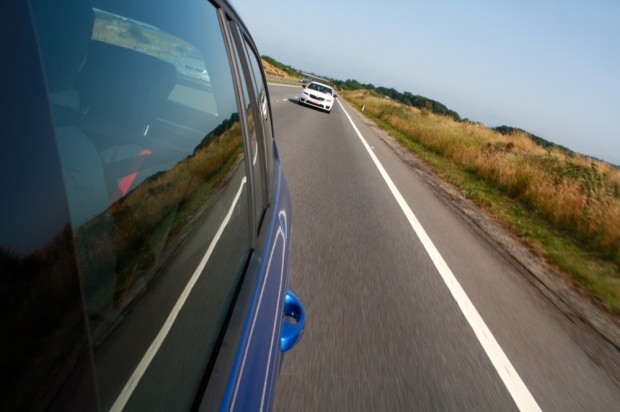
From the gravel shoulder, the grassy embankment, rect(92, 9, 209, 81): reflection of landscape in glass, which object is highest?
rect(92, 9, 209, 81): reflection of landscape in glass

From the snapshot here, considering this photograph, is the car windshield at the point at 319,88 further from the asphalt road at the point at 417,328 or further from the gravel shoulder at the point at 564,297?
the asphalt road at the point at 417,328

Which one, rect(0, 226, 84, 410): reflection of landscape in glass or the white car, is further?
the white car

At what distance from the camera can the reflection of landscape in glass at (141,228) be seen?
0.73 meters

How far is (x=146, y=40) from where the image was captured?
4.23ft

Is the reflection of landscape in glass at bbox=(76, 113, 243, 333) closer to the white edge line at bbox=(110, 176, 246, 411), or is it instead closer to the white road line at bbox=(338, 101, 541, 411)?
the white edge line at bbox=(110, 176, 246, 411)

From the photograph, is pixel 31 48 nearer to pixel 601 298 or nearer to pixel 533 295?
pixel 533 295

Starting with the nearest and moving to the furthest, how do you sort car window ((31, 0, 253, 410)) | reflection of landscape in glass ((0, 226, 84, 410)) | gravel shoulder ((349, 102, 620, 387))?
reflection of landscape in glass ((0, 226, 84, 410)) → car window ((31, 0, 253, 410)) → gravel shoulder ((349, 102, 620, 387))

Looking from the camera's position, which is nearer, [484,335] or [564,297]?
[484,335]

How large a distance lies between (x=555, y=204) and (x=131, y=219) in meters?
9.53

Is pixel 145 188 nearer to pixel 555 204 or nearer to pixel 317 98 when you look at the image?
pixel 555 204

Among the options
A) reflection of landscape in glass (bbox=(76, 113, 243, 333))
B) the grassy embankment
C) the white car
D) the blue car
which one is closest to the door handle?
the blue car

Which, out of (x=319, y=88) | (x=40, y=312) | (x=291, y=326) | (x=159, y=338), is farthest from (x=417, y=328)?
(x=319, y=88)

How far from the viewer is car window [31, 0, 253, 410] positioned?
724 mm

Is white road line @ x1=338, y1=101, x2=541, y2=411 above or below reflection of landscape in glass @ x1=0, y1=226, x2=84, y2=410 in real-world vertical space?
below
